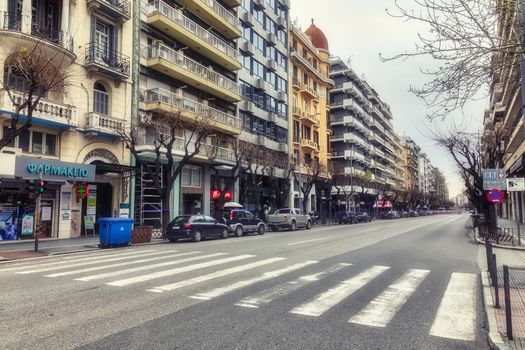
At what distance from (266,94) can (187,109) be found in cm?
1468

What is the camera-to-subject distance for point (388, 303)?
6828mm

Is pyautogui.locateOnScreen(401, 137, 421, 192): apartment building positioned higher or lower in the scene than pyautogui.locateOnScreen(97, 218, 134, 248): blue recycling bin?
higher

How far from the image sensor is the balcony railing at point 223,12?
3186 cm

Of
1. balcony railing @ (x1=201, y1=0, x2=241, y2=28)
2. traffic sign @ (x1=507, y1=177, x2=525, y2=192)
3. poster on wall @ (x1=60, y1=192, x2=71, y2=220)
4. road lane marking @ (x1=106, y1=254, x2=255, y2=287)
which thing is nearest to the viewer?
road lane marking @ (x1=106, y1=254, x2=255, y2=287)

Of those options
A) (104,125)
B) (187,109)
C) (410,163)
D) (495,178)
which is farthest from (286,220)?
(410,163)

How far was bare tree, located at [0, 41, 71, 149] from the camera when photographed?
45.4ft

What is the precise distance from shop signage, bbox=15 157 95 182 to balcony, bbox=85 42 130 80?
5656 mm

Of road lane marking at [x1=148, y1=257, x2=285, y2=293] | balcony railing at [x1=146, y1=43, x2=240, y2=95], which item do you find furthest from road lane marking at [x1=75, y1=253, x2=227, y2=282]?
balcony railing at [x1=146, y1=43, x2=240, y2=95]

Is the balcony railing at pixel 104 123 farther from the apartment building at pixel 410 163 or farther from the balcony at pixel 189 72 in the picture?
the apartment building at pixel 410 163

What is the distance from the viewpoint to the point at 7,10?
18578 mm

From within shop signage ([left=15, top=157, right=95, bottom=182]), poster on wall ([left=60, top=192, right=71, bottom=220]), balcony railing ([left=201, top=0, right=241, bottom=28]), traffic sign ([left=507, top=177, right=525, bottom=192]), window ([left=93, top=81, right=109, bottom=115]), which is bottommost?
poster on wall ([left=60, top=192, right=71, bottom=220])

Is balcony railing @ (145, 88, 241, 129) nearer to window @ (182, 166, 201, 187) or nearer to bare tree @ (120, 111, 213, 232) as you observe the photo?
bare tree @ (120, 111, 213, 232)

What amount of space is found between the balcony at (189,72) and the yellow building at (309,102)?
43.1 ft

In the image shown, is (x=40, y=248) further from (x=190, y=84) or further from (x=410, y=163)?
(x=410, y=163)
